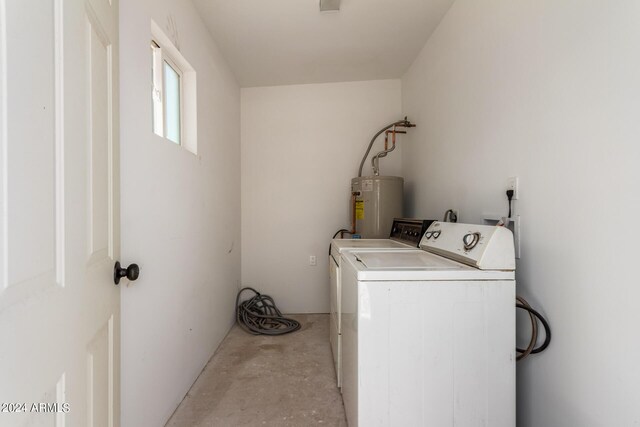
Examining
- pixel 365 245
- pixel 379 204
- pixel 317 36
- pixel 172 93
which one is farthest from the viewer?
pixel 379 204

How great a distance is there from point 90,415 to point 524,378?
5.20 ft

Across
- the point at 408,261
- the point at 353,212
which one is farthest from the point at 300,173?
the point at 408,261

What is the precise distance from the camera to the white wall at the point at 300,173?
2.93 metres

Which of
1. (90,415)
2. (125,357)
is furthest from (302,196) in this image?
(90,415)

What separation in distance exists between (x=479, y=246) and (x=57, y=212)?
4.36 feet

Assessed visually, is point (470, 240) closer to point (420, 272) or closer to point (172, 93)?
point (420, 272)

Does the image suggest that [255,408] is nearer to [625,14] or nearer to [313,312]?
[313,312]

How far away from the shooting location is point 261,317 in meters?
2.67

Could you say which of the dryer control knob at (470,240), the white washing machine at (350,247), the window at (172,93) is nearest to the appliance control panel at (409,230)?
the white washing machine at (350,247)

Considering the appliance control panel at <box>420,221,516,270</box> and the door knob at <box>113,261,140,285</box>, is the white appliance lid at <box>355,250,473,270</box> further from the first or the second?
the door knob at <box>113,261,140,285</box>

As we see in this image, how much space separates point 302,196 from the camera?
2959 millimetres

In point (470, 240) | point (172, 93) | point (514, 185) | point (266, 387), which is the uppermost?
point (172, 93)

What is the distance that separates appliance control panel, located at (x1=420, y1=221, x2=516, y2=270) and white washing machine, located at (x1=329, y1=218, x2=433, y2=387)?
0.34m

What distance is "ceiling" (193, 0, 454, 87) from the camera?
72.2 inches
